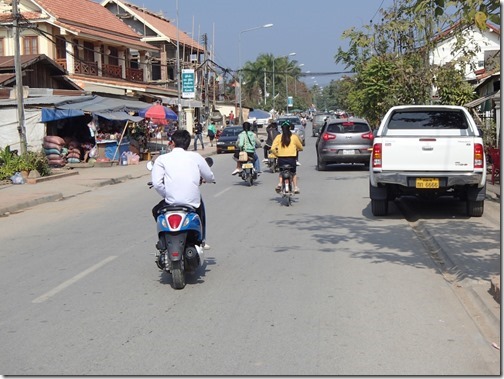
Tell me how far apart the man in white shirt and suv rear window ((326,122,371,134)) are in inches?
625

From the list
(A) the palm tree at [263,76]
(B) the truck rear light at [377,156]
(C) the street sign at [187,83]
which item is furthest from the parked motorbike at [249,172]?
(A) the palm tree at [263,76]

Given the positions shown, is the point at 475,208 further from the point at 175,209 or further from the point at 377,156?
the point at 175,209

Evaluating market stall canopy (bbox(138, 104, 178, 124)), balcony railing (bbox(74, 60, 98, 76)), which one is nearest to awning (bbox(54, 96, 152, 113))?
market stall canopy (bbox(138, 104, 178, 124))

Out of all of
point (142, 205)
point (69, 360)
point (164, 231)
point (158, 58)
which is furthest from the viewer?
point (158, 58)

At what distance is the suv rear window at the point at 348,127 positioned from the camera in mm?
23438

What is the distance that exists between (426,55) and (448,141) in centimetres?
1221

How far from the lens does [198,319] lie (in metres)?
6.32

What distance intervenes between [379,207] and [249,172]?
6508mm

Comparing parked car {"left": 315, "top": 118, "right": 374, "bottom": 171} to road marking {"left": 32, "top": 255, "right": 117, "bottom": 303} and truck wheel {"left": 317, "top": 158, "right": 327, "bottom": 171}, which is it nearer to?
truck wheel {"left": 317, "top": 158, "right": 327, "bottom": 171}

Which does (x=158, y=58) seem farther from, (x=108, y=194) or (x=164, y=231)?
(x=164, y=231)

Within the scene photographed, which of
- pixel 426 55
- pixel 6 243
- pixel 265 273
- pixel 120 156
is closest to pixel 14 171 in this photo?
pixel 120 156

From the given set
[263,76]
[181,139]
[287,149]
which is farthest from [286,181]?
[263,76]

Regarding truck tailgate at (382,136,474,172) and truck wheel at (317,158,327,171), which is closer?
truck tailgate at (382,136,474,172)

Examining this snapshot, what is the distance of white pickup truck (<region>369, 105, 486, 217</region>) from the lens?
1188cm
